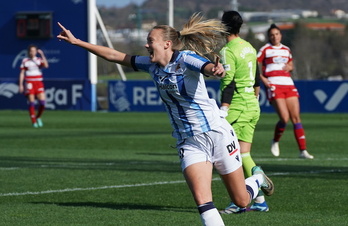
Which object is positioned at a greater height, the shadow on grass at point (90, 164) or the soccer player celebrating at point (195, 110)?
the soccer player celebrating at point (195, 110)

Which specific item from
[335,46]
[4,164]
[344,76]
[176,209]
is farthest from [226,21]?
[335,46]

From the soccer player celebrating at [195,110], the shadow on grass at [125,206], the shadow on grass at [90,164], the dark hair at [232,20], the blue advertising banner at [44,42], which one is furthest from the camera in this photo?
the blue advertising banner at [44,42]

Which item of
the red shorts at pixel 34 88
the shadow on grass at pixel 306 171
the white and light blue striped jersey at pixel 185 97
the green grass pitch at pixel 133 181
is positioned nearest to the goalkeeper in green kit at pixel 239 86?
the green grass pitch at pixel 133 181

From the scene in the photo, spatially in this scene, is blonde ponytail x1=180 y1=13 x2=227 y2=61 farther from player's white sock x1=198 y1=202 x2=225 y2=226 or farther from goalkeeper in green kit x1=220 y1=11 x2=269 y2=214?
goalkeeper in green kit x1=220 y1=11 x2=269 y2=214

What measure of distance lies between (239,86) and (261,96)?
23005 millimetres

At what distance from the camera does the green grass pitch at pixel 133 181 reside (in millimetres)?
9281

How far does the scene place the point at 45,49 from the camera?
38.6 meters

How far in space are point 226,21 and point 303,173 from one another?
379 cm

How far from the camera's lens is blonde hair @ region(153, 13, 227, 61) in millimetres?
7844

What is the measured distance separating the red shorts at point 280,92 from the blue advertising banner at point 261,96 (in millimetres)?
15615

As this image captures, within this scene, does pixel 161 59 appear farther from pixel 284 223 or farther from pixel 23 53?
pixel 23 53

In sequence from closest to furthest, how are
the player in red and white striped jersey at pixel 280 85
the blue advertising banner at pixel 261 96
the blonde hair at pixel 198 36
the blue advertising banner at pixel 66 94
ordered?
the blonde hair at pixel 198 36 → the player in red and white striped jersey at pixel 280 85 → the blue advertising banner at pixel 261 96 → the blue advertising banner at pixel 66 94

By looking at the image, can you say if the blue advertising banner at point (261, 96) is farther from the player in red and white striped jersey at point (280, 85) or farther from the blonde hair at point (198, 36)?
→ the blonde hair at point (198, 36)

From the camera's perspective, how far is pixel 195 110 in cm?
774
